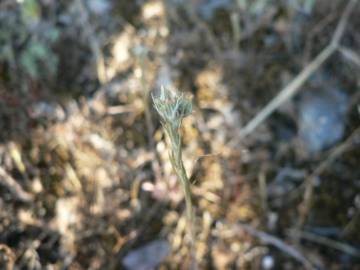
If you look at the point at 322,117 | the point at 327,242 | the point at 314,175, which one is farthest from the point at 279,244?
the point at 322,117

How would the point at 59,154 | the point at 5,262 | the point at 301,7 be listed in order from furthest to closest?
the point at 301,7 < the point at 59,154 < the point at 5,262

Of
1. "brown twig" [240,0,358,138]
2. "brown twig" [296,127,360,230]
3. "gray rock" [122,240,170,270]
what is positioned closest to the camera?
"gray rock" [122,240,170,270]

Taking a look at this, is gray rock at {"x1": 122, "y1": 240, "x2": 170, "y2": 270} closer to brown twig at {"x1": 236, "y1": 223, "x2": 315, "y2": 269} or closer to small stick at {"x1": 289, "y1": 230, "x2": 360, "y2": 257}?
brown twig at {"x1": 236, "y1": 223, "x2": 315, "y2": 269}

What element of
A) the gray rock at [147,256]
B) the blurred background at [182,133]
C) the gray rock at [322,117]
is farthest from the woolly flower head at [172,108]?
the gray rock at [322,117]

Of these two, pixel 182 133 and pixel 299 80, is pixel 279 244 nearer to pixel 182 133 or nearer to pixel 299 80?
pixel 182 133

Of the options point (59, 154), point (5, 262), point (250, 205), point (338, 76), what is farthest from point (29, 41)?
point (338, 76)

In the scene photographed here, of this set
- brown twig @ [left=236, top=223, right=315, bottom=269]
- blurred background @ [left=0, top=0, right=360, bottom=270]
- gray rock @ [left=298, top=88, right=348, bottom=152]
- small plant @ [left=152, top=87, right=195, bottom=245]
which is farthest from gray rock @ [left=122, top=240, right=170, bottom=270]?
small plant @ [left=152, top=87, right=195, bottom=245]

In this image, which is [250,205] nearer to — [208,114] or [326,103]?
[208,114]

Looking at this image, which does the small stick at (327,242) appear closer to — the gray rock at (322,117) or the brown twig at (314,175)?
the brown twig at (314,175)
